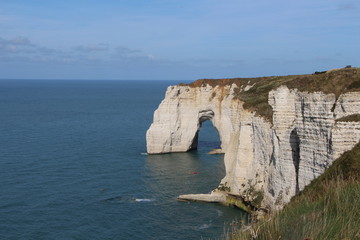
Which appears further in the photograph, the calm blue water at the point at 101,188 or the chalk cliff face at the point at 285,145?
the calm blue water at the point at 101,188

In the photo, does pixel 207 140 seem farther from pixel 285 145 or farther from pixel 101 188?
pixel 285 145

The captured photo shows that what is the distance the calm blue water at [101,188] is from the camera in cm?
3866

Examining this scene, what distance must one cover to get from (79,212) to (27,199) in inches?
292

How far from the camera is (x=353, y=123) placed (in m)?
26.6

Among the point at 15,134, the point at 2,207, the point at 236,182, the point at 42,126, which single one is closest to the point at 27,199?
the point at 2,207

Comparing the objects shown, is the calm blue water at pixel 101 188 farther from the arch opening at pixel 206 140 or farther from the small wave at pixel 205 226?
the arch opening at pixel 206 140

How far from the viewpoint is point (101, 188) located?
51875 millimetres

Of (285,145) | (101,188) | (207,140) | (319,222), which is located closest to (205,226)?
(285,145)

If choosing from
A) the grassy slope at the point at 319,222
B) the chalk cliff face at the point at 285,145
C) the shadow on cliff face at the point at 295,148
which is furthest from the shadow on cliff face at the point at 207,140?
the grassy slope at the point at 319,222

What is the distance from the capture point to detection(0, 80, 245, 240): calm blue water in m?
38.7

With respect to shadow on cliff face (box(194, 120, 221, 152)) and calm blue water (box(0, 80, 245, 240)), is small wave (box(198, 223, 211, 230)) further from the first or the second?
shadow on cliff face (box(194, 120, 221, 152))

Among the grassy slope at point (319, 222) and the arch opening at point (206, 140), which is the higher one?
the grassy slope at point (319, 222)

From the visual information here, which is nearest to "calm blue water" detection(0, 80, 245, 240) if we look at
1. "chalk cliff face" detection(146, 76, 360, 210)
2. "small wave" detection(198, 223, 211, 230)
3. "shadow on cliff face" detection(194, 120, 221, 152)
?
"small wave" detection(198, 223, 211, 230)

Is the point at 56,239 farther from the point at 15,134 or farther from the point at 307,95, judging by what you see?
the point at 15,134
